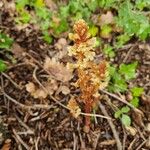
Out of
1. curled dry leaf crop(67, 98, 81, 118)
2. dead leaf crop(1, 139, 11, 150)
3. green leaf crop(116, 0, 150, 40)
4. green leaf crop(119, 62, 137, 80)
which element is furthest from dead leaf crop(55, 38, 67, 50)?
dead leaf crop(1, 139, 11, 150)

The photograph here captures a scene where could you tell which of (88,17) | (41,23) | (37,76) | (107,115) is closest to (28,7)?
(41,23)

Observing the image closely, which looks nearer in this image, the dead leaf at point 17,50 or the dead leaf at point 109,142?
the dead leaf at point 109,142

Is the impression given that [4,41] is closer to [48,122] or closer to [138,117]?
[48,122]

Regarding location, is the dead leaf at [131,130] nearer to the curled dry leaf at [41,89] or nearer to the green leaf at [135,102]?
the green leaf at [135,102]

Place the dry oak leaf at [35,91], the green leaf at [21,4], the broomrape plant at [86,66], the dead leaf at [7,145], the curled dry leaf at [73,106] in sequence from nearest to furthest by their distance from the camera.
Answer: the broomrape plant at [86,66], the curled dry leaf at [73,106], the dead leaf at [7,145], the dry oak leaf at [35,91], the green leaf at [21,4]

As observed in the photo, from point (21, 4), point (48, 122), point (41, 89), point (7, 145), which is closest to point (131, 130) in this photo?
point (48, 122)

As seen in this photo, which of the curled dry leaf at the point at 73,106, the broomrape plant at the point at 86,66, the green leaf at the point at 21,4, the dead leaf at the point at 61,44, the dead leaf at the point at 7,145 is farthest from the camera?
the green leaf at the point at 21,4

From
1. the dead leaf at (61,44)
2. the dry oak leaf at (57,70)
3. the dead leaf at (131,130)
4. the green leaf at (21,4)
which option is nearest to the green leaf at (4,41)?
the dry oak leaf at (57,70)

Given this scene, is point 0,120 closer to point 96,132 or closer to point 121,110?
point 96,132

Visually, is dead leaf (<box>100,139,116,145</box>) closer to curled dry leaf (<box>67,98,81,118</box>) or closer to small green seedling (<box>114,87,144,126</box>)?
small green seedling (<box>114,87,144,126</box>)
